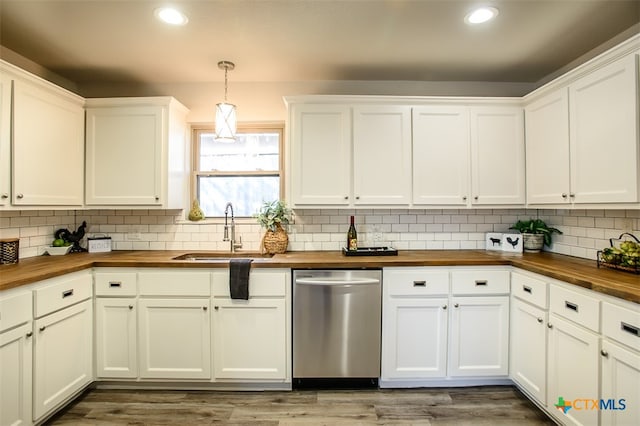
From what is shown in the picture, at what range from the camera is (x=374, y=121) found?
2.55 m

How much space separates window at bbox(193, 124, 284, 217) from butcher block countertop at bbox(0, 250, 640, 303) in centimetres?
64

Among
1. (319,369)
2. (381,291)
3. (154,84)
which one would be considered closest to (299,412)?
(319,369)

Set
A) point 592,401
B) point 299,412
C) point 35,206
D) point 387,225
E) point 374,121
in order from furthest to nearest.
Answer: point 387,225, point 374,121, point 35,206, point 299,412, point 592,401

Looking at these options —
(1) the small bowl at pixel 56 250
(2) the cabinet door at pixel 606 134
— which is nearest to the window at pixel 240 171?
(1) the small bowl at pixel 56 250

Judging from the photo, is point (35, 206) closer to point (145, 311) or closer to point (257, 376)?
point (145, 311)

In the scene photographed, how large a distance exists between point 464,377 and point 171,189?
110 inches

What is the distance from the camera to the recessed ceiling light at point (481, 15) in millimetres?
1833

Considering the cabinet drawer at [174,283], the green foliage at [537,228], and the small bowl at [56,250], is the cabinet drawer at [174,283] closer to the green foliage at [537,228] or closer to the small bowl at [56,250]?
the small bowl at [56,250]

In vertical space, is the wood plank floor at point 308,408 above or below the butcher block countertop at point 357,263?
A: below

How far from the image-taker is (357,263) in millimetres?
2225

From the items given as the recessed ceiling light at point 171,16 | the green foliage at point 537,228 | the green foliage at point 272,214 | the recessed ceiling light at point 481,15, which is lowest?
the green foliage at point 537,228

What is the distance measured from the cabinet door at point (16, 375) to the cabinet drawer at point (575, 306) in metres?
3.10

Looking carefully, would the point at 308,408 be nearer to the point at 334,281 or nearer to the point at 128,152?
the point at 334,281

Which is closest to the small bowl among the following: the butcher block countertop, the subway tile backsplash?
the butcher block countertop
